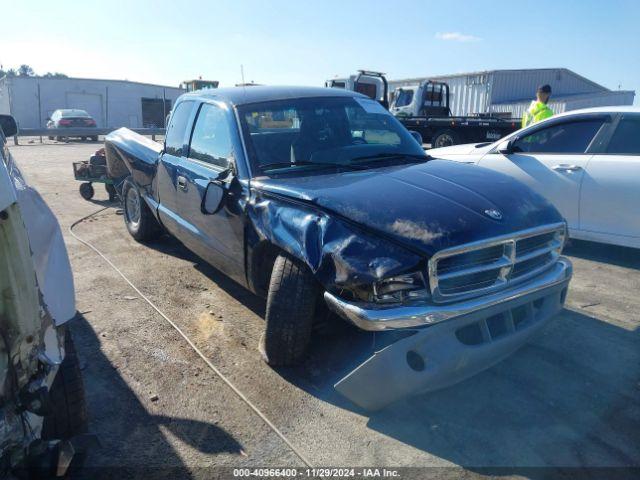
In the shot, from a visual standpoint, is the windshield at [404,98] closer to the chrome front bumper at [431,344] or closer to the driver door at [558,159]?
the driver door at [558,159]

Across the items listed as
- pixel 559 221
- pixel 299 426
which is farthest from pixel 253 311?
pixel 559 221

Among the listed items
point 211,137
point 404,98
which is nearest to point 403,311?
point 211,137

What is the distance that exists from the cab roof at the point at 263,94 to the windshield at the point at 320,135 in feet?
0.27

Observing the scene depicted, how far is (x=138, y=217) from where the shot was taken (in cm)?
623

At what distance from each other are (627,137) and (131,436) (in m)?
5.38

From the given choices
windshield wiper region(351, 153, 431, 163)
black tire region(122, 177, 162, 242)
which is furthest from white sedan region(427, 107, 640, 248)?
black tire region(122, 177, 162, 242)

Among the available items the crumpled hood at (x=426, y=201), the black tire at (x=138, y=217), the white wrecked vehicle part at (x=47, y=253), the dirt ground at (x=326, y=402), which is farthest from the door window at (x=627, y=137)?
the white wrecked vehicle part at (x=47, y=253)

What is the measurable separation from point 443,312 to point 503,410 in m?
0.88

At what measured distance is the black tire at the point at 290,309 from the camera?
3037 mm

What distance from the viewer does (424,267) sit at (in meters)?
2.60

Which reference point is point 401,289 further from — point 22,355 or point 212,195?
point 212,195

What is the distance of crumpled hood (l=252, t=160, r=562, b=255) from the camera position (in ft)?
8.93

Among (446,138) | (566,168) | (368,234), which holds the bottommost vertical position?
(368,234)

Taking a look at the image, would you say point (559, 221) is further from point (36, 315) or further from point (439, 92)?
point (439, 92)
